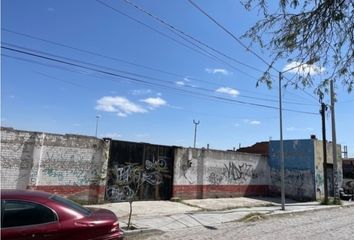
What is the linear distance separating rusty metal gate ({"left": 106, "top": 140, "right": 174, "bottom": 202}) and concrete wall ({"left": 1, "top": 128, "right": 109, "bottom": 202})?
1.99 ft

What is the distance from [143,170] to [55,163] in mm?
4023

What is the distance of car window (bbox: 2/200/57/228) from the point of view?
548cm

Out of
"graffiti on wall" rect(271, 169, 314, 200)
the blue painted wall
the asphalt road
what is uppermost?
the blue painted wall

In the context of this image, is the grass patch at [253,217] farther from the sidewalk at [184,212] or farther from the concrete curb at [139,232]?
the concrete curb at [139,232]

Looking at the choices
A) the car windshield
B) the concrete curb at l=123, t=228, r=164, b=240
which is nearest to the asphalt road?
the concrete curb at l=123, t=228, r=164, b=240

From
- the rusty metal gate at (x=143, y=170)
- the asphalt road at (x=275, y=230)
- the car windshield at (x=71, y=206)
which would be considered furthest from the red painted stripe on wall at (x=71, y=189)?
the car windshield at (x=71, y=206)

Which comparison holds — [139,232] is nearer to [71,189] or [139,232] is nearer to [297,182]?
[71,189]

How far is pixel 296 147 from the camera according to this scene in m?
28.2

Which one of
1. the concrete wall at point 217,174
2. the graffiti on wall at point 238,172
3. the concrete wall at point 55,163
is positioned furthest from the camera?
the graffiti on wall at point 238,172

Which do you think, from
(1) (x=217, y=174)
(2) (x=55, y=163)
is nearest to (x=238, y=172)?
(1) (x=217, y=174)

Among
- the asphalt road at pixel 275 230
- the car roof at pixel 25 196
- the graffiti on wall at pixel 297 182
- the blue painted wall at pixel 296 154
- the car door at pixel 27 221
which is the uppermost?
the blue painted wall at pixel 296 154

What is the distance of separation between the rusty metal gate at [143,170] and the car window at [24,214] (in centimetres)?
1150

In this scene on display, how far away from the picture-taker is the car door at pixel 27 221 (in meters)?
5.38

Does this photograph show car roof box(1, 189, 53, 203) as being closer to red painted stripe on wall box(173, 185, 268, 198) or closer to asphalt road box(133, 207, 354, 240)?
asphalt road box(133, 207, 354, 240)
